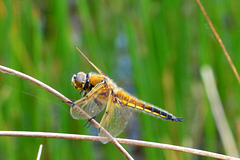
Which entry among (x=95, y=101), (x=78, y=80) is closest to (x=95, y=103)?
(x=95, y=101)

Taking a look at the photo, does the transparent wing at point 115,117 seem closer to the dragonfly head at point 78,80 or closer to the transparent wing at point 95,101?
the transparent wing at point 95,101

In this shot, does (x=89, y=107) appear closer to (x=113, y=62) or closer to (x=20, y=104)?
(x=20, y=104)

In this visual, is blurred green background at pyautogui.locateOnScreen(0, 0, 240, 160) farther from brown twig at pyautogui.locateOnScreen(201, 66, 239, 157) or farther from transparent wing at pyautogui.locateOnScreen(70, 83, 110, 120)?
transparent wing at pyautogui.locateOnScreen(70, 83, 110, 120)

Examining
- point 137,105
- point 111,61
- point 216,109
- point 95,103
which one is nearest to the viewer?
point 95,103

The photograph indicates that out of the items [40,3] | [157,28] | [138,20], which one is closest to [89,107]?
[157,28]

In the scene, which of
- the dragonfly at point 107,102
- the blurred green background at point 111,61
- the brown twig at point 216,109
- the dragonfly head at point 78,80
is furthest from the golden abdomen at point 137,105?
the brown twig at point 216,109

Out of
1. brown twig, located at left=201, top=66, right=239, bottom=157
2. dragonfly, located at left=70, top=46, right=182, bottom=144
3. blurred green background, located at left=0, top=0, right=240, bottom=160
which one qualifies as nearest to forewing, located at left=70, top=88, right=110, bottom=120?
dragonfly, located at left=70, top=46, right=182, bottom=144

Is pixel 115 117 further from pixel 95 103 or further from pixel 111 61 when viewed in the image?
pixel 111 61
